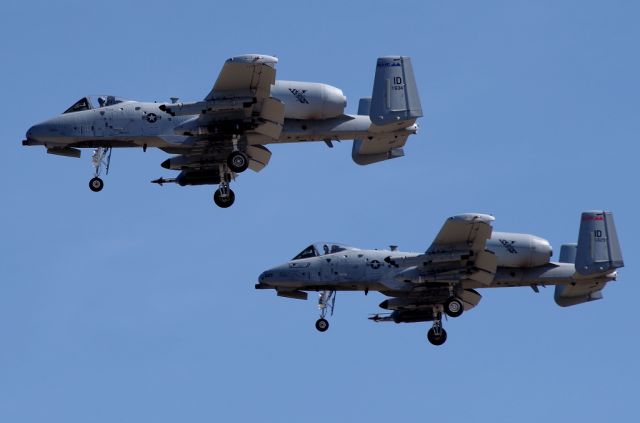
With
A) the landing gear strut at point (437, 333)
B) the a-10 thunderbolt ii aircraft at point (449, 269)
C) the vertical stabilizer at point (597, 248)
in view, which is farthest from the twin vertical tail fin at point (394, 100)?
the vertical stabilizer at point (597, 248)

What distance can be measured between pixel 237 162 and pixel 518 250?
49.4 ft

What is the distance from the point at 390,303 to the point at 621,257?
32.7 ft

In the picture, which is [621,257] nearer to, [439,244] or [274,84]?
[439,244]

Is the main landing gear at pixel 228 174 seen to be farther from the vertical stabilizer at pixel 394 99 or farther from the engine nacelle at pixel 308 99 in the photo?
the vertical stabilizer at pixel 394 99

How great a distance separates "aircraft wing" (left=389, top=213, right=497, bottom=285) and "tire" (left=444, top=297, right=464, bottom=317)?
137 centimetres

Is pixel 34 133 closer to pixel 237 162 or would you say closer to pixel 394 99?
pixel 237 162

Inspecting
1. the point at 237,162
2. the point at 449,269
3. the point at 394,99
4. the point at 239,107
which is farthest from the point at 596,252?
the point at 239,107

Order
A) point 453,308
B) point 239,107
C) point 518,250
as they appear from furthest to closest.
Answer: point 518,250, point 453,308, point 239,107

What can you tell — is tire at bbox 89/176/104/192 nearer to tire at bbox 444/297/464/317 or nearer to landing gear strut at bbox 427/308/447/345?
tire at bbox 444/297/464/317

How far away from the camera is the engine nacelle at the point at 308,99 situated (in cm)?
7138

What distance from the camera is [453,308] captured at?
74188 millimetres

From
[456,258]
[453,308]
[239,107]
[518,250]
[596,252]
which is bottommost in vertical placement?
[453,308]

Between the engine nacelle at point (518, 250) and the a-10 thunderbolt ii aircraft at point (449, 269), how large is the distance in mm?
41

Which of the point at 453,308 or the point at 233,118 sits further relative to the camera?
the point at 453,308
